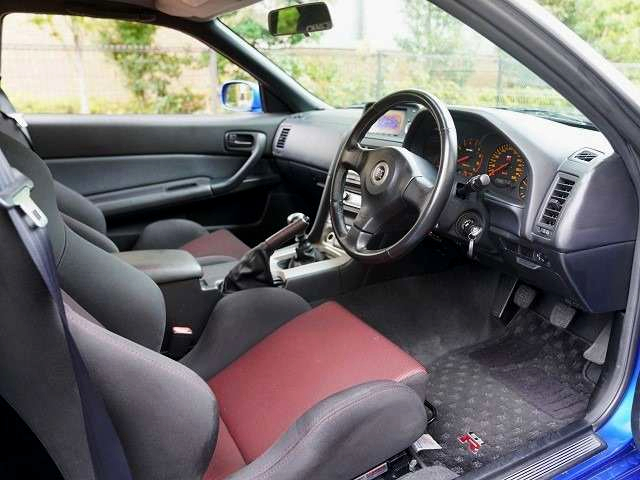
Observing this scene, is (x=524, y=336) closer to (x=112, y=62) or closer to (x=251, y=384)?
(x=251, y=384)

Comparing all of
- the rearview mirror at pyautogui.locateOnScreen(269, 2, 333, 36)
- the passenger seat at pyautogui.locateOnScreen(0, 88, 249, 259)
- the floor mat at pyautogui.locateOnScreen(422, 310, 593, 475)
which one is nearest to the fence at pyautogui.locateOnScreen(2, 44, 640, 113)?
the rearview mirror at pyautogui.locateOnScreen(269, 2, 333, 36)

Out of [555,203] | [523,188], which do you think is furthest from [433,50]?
[555,203]

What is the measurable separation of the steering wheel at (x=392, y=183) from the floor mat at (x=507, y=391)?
1.93 feet

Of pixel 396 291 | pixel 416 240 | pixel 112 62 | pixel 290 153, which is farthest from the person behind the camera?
pixel 112 62

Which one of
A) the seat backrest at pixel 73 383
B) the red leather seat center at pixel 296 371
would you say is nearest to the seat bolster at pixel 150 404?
the seat backrest at pixel 73 383

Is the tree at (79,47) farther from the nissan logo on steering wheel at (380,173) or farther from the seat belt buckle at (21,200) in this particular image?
the seat belt buckle at (21,200)

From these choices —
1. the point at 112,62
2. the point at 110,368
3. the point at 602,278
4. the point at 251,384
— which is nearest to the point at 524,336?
the point at 602,278

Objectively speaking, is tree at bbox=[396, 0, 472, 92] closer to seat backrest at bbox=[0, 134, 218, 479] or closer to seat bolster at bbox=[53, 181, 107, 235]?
seat bolster at bbox=[53, 181, 107, 235]

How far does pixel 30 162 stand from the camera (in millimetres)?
1132

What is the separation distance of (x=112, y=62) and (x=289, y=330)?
581 cm

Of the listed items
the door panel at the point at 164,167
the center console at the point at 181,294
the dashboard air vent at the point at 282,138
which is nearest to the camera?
the center console at the point at 181,294

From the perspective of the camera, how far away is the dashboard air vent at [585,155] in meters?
1.39

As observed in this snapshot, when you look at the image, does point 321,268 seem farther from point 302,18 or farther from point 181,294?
point 302,18

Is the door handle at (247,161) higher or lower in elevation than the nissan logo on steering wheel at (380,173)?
lower
